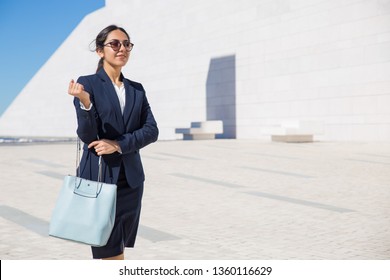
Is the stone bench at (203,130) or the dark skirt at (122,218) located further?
the stone bench at (203,130)

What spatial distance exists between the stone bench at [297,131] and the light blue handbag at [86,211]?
2021 cm

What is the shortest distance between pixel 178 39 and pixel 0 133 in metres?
22.9

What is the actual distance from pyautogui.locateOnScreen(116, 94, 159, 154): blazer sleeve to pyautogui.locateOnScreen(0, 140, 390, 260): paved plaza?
2.12m

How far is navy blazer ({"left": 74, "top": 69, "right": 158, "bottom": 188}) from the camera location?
323 centimetres

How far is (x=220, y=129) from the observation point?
27.5 metres

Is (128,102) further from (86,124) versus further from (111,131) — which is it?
(86,124)

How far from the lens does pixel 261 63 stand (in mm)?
28109

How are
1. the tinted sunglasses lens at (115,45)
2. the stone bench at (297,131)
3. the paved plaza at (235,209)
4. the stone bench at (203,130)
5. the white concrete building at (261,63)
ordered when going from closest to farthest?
the tinted sunglasses lens at (115,45), the paved plaza at (235,209), the stone bench at (297,131), the white concrete building at (261,63), the stone bench at (203,130)

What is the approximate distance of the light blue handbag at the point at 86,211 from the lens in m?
3.00

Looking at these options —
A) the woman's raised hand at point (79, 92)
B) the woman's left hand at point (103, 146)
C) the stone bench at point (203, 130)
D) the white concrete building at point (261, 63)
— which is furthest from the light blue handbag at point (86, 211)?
the stone bench at point (203, 130)

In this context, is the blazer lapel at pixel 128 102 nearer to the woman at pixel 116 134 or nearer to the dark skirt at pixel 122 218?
the woman at pixel 116 134

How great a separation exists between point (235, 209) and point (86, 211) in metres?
5.22

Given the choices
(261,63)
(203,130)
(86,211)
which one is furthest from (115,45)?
(261,63)

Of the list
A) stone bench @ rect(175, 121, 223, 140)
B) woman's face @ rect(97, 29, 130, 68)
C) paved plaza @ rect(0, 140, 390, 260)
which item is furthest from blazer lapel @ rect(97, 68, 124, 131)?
stone bench @ rect(175, 121, 223, 140)
